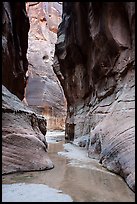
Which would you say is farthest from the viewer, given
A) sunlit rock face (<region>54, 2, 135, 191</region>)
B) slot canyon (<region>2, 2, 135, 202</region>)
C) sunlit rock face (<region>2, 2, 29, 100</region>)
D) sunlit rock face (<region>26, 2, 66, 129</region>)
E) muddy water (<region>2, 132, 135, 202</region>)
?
sunlit rock face (<region>26, 2, 66, 129</region>)

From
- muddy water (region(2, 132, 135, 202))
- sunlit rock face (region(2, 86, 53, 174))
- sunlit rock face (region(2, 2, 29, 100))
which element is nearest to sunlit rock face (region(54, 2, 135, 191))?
muddy water (region(2, 132, 135, 202))

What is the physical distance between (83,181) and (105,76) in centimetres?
575

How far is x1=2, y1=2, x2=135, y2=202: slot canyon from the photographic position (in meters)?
3.73

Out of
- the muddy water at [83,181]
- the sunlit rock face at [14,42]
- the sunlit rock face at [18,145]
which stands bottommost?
the muddy water at [83,181]

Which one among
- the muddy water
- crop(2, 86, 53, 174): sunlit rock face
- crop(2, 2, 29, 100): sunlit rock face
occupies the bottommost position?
the muddy water

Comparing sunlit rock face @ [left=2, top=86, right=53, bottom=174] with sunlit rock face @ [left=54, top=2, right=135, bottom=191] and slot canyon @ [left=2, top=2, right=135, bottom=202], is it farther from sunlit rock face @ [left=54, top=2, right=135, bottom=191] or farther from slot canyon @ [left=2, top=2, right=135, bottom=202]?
sunlit rock face @ [left=54, top=2, right=135, bottom=191]

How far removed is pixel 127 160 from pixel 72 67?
1006cm

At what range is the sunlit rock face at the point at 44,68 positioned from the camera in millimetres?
29375

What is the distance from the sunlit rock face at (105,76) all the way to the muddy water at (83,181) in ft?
0.83

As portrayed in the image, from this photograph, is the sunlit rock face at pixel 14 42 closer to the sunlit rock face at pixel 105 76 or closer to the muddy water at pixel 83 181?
the sunlit rock face at pixel 105 76

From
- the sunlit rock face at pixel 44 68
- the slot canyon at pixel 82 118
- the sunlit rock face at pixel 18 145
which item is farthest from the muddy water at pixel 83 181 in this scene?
the sunlit rock face at pixel 44 68

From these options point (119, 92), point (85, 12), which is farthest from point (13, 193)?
point (85, 12)

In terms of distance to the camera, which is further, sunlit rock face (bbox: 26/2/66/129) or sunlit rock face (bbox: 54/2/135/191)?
sunlit rock face (bbox: 26/2/66/129)

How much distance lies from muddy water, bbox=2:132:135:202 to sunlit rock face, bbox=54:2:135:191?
252mm
